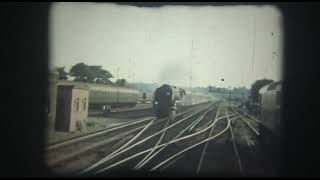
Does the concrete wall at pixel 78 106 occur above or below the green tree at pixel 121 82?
below

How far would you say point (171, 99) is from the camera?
19.7 feet

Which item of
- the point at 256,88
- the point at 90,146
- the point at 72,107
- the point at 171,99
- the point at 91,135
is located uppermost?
Result: the point at 256,88

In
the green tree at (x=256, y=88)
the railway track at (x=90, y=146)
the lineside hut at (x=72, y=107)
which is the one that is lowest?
the railway track at (x=90, y=146)

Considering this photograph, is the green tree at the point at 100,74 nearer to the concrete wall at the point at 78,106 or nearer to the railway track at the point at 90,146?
the concrete wall at the point at 78,106

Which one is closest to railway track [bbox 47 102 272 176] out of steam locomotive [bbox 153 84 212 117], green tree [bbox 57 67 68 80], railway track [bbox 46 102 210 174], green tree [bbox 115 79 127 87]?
railway track [bbox 46 102 210 174]

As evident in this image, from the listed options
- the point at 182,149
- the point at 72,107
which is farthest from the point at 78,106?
the point at 182,149

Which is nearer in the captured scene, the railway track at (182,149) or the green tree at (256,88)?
the railway track at (182,149)

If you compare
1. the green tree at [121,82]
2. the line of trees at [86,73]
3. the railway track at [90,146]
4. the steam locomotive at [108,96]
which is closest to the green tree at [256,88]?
the railway track at [90,146]

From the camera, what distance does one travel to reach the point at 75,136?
586 cm

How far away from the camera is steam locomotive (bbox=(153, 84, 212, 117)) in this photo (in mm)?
5926

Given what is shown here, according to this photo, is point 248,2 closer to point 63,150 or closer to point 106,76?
point 106,76

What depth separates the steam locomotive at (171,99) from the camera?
5926 mm

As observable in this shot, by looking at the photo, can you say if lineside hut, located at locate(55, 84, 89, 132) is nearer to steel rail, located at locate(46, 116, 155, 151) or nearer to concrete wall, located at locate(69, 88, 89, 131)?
concrete wall, located at locate(69, 88, 89, 131)

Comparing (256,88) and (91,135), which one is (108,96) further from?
(256,88)
